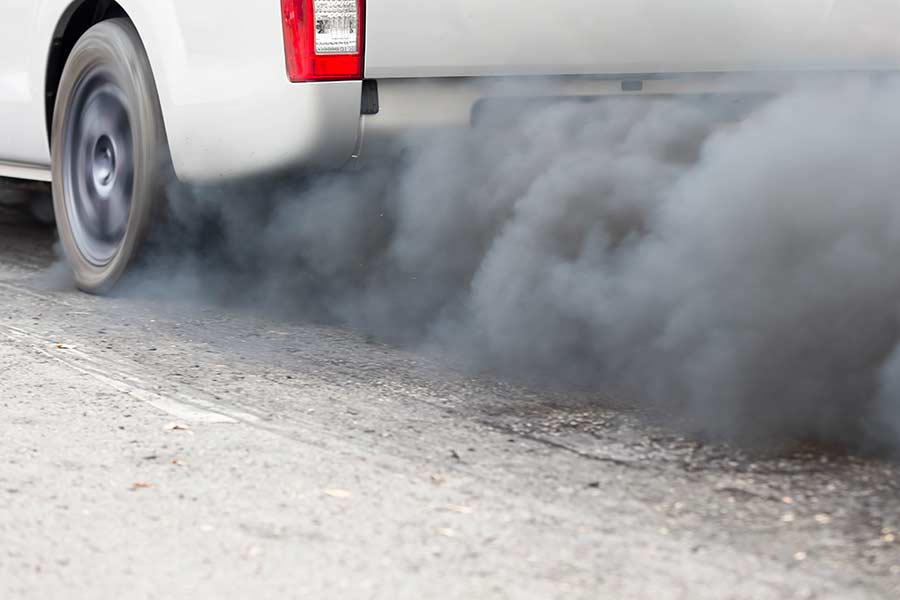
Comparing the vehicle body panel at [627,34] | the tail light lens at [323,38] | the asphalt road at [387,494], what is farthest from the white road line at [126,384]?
the vehicle body panel at [627,34]

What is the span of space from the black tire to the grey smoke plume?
0.14 metres

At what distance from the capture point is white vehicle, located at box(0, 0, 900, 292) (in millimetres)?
4121

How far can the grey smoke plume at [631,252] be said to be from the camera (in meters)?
3.30

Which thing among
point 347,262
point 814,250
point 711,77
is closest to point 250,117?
point 347,262

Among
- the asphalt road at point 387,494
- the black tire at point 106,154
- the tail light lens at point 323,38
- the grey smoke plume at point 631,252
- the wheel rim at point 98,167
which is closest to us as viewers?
the asphalt road at point 387,494

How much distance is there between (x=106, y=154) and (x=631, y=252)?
215 cm

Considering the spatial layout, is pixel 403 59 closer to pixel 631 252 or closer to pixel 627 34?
pixel 627 34

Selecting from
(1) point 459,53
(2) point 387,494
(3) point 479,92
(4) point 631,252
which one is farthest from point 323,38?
(2) point 387,494

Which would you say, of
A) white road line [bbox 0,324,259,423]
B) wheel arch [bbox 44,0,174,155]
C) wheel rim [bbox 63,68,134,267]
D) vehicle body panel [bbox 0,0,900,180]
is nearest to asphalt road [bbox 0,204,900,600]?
white road line [bbox 0,324,259,423]

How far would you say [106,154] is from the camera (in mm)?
5074

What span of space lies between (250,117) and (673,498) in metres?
2.05

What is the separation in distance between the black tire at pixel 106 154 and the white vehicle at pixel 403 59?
21mm

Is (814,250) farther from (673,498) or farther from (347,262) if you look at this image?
(347,262)

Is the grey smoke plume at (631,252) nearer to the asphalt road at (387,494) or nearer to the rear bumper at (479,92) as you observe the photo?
the rear bumper at (479,92)
